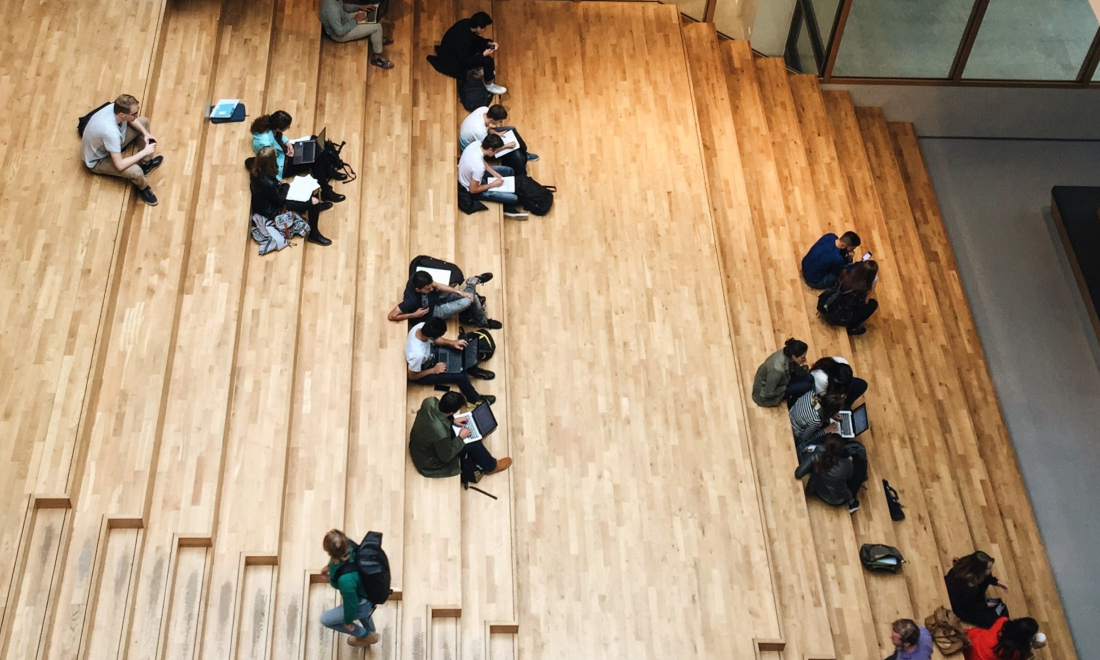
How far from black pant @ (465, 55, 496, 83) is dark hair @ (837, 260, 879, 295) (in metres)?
3.42

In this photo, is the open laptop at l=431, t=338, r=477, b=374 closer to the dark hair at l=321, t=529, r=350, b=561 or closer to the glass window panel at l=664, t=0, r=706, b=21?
the dark hair at l=321, t=529, r=350, b=561

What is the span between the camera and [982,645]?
22.3ft

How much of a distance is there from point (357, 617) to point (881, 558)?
3.64 metres

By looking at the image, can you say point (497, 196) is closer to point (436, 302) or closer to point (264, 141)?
point (436, 302)

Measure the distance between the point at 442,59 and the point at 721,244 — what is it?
2.85 m

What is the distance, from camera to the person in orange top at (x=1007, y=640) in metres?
6.57

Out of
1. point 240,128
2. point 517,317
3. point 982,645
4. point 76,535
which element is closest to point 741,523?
point 982,645

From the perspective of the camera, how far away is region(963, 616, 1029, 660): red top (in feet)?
22.2

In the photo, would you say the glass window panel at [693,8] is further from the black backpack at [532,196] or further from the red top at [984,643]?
the red top at [984,643]

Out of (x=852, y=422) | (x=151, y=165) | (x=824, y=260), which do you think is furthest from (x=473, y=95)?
→ (x=852, y=422)

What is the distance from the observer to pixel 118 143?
21.9 ft

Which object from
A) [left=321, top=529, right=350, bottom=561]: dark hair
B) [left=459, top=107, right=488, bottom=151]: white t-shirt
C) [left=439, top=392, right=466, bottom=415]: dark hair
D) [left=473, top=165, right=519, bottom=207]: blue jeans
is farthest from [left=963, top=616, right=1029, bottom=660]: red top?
[left=459, top=107, right=488, bottom=151]: white t-shirt

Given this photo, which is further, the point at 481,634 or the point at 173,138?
the point at 173,138

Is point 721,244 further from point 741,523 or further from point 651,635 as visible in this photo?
point 651,635
